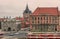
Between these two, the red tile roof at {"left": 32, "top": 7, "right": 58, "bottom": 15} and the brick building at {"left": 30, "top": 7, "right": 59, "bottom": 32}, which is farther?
the red tile roof at {"left": 32, "top": 7, "right": 58, "bottom": 15}

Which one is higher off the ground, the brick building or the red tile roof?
the red tile roof

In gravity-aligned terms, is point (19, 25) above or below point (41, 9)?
below

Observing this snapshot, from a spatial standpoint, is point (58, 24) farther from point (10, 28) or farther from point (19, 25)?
point (19, 25)

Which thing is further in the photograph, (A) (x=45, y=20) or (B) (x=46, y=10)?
(B) (x=46, y=10)

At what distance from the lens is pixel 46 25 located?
44.9 metres

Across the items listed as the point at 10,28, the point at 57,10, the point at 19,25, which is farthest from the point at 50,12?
the point at 19,25

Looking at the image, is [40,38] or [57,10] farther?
[57,10]

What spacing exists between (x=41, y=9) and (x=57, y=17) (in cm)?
421

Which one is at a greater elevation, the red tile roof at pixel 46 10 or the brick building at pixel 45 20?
the red tile roof at pixel 46 10

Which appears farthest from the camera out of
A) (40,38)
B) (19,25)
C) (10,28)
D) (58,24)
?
(19,25)

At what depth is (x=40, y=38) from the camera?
21953mm

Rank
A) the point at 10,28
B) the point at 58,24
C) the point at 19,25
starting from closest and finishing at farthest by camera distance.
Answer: the point at 58,24
the point at 10,28
the point at 19,25

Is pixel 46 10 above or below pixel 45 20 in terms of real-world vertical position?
above

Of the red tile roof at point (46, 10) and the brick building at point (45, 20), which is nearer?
the brick building at point (45, 20)
